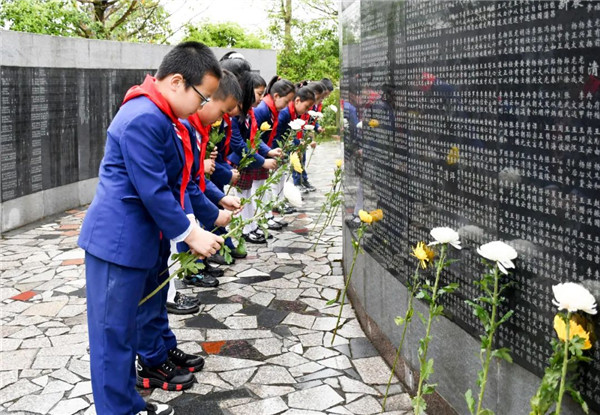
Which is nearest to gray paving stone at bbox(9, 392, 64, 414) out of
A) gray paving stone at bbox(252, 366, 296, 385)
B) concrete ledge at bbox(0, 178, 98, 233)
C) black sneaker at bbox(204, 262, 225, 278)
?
gray paving stone at bbox(252, 366, 296, 385)

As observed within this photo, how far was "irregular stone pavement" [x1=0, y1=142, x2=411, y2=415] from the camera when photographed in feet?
13.4

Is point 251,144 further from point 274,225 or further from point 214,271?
point 274,225

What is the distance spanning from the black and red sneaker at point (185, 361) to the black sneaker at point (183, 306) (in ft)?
3.85

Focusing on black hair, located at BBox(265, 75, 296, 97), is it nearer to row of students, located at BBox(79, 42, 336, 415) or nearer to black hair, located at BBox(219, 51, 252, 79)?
black hair, located at BBox(219, 51, 252, 79)

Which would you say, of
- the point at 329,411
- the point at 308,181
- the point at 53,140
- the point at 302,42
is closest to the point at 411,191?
the point at 329,411

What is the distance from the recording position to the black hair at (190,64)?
134 inches

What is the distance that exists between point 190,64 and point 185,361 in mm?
2017

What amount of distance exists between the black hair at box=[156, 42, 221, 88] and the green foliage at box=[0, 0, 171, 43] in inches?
416

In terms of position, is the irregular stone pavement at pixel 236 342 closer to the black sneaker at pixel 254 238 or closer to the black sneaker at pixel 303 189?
the black sneaker at pixel 254 238

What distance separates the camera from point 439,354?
3.67m

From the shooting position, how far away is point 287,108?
9.39 meters

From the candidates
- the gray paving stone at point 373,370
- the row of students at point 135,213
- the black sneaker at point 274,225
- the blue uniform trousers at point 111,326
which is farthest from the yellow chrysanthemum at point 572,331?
the black sneaker at point 274,225

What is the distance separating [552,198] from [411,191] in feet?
4.83

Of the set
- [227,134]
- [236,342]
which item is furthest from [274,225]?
[236,342]
